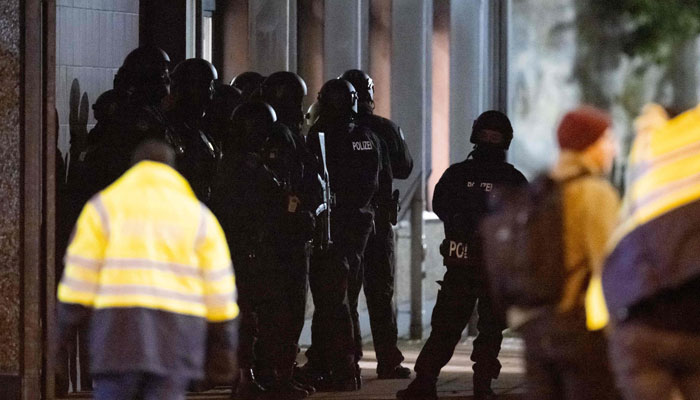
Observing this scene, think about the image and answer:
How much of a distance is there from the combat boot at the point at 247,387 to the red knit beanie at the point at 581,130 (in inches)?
161

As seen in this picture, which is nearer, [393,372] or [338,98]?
[338,98]

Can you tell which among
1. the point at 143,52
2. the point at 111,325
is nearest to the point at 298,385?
the point at 143,52

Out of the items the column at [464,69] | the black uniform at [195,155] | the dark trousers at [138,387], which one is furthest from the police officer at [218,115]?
the column at [464,69]

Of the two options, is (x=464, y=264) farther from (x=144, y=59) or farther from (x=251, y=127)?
(x=144, y=59)

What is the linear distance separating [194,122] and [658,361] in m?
5.78

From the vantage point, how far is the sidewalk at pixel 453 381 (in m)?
10.7

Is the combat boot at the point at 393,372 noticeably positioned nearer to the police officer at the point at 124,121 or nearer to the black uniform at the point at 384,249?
the black uniform at the point at 384,249

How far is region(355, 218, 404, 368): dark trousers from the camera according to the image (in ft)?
38.4

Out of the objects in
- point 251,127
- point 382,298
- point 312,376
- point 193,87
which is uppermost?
point 193,87

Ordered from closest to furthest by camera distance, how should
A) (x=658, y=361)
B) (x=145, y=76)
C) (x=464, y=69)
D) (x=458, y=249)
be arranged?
1. (x=658, y=361)
2. (x=458, y=249)
3. (x=145, y=76)
4. (x=464, y=69)

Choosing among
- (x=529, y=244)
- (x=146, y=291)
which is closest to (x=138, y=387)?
(x=146, y=291)

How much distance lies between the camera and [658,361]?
5684 millimetres

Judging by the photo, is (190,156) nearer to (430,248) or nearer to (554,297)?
(554,297)

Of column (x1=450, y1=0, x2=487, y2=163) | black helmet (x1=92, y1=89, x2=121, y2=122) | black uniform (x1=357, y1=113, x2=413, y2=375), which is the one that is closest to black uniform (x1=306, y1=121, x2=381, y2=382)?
black uniform (x1=357, y1=113, x2=413, y2=375)
